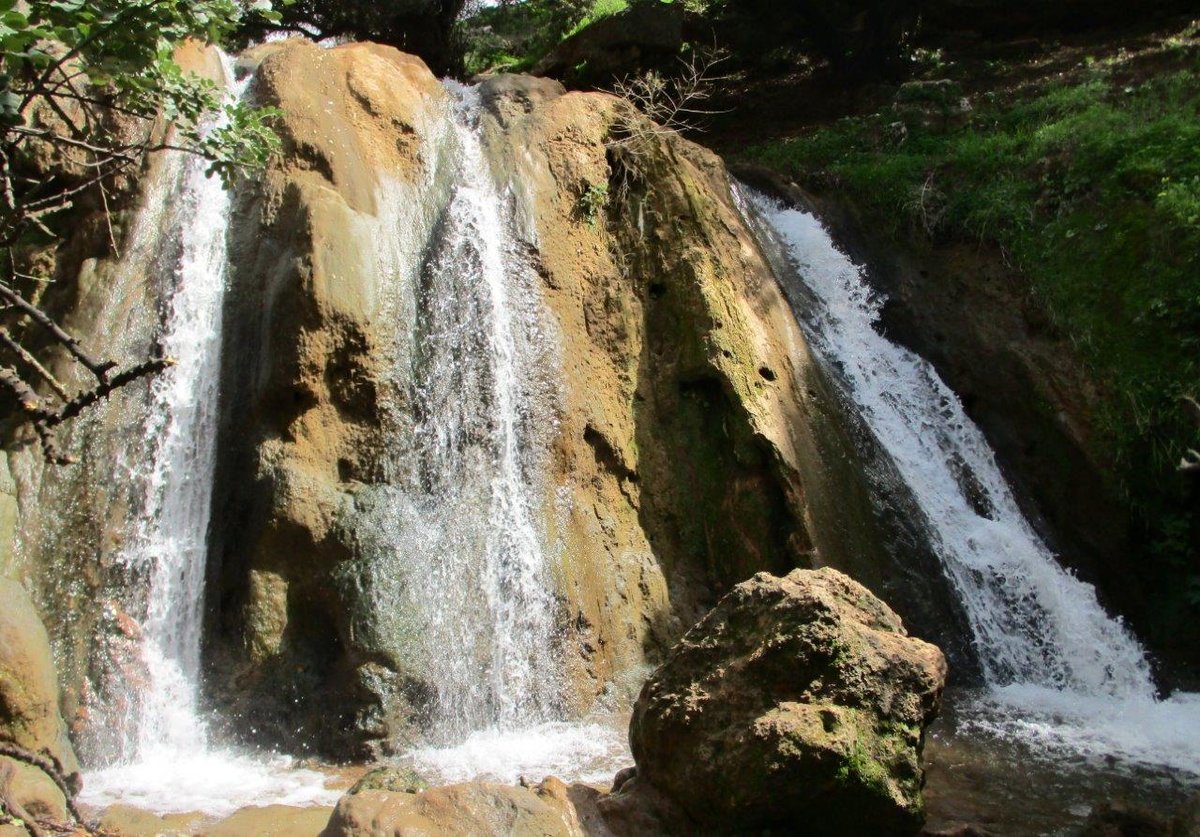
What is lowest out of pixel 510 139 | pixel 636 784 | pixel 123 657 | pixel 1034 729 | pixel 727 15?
pixel 1034 729

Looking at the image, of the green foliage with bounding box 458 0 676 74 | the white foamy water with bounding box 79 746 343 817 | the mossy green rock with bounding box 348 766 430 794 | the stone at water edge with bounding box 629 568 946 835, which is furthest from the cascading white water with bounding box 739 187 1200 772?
the green foliage with bounding box 458 0 676 74

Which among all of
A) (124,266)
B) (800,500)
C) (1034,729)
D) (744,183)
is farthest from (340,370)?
(744,183)

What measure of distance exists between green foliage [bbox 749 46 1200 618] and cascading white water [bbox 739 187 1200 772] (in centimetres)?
119

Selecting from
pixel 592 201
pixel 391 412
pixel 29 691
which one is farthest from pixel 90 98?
pixel 592 201

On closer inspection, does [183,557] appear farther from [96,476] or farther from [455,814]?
[455,814]

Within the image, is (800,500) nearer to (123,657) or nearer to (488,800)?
(488,800)

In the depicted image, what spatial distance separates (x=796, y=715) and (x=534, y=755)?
8.96ft

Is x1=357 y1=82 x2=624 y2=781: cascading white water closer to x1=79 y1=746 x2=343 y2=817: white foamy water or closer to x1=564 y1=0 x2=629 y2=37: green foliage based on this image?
x1=79 y1=746 x2=343 y2=817: white foamy water

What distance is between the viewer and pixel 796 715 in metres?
4.49

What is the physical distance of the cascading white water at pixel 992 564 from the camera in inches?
304

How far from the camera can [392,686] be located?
6.97 meters

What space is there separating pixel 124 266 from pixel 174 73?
412 centimetres

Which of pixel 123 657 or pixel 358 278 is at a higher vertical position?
pixel 358 278

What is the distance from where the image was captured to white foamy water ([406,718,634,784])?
6.25 m
